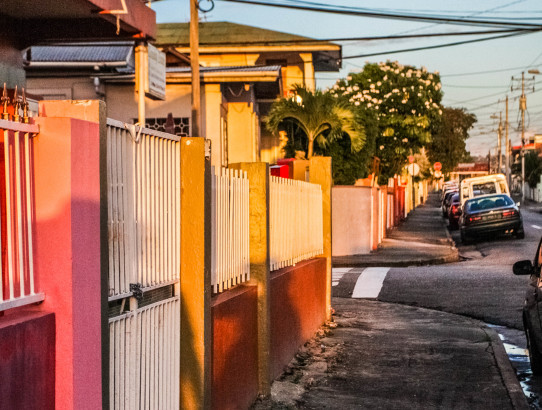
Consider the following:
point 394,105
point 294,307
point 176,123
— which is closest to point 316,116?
point 176,123

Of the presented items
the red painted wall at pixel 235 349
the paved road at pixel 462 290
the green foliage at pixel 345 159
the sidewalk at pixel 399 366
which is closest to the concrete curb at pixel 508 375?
the sidewalk at pixel 399 366

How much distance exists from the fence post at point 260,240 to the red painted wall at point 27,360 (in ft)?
14.3

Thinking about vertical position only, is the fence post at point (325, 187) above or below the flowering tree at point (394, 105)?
below

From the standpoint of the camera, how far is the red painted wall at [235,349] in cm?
667

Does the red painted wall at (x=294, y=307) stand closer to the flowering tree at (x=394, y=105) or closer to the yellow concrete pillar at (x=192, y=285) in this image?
the yellow concrete pillar at (x=192, y=285)

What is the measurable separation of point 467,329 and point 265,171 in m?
5.13

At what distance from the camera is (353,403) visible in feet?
26.6

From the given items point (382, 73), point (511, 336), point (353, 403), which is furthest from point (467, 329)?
point (382, 73)

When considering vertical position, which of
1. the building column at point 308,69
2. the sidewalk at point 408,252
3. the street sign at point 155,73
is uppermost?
the building column at point 308,69

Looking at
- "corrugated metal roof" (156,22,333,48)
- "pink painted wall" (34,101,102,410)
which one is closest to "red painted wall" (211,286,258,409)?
"pink painted wall" (34,101,102,410)

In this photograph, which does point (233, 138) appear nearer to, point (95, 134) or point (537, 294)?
point (537, 294)

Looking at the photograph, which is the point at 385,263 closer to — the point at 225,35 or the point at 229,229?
the point at 229,229

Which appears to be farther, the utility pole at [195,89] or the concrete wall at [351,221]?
the concrete wall at [351,221]

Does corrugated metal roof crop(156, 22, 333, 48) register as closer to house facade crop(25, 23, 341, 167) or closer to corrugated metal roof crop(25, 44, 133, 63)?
house facade crop(25, 23, 341, 167)
